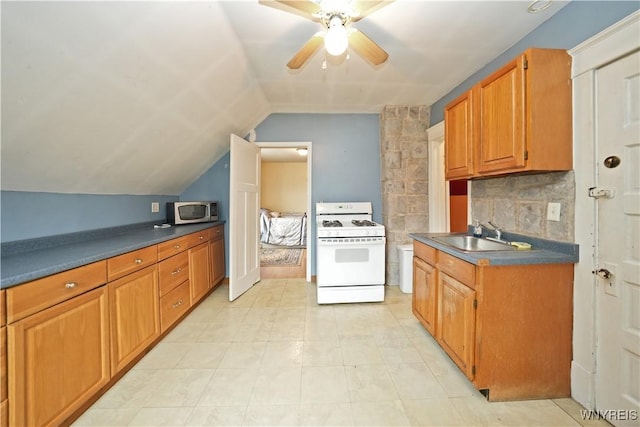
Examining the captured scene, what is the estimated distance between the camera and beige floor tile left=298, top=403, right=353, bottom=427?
140cm

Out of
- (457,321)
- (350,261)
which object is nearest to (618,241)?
(457,321)

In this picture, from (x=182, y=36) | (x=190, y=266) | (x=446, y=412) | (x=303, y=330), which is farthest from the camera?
(x=190, y=266)

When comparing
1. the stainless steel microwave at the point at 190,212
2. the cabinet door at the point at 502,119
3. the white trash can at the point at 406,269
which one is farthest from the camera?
Answer: the white trash can at the point at 406,269

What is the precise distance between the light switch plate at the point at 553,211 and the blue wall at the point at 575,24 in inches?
36.6

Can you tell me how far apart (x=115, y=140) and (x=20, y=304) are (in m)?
1.30

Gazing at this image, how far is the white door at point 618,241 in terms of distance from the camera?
1.25 meters

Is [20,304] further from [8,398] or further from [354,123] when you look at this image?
[354,123]

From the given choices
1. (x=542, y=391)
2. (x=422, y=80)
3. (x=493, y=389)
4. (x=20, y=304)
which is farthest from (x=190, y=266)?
(x=422, y=80)

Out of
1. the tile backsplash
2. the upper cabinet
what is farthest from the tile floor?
the upper cabinet

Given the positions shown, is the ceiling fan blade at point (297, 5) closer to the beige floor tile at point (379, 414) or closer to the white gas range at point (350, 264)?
the white gas range at point (350, 264)

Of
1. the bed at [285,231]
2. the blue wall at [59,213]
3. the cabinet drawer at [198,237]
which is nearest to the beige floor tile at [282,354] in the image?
the cabinet drawer at [198,237]

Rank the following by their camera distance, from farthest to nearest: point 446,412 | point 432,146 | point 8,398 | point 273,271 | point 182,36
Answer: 1. point 273,271
2. point 432,146
3. point 182,36
4. point 446,412
5. point 8,398

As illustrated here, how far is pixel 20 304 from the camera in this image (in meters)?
1.12

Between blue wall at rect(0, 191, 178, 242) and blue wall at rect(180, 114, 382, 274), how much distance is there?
1.08m
